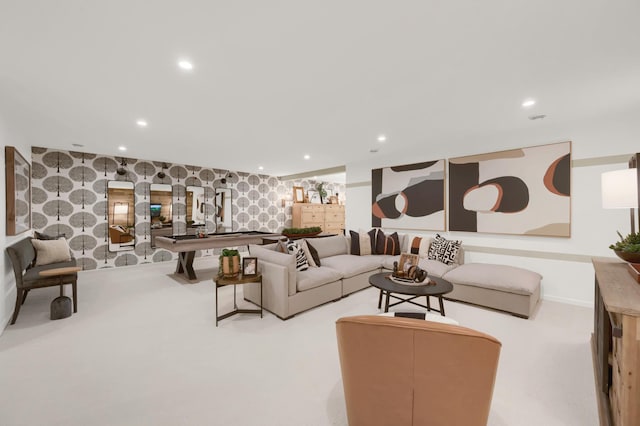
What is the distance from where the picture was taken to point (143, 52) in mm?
1994

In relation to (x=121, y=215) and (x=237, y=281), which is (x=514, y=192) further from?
(x=121, y=215)

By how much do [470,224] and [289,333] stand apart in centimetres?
356

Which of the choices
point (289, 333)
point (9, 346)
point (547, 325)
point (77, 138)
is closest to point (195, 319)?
point (289, 333)

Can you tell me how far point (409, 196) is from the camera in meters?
5.26

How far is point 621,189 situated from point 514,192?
2.23 meters

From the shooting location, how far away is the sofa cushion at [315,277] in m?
3.29

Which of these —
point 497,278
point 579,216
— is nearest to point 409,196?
point 497,278

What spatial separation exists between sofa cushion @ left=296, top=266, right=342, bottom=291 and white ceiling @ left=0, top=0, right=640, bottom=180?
2085mm

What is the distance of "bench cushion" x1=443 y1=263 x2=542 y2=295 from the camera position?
3.13 meters

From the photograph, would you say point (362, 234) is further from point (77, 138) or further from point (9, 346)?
point (77, 138)

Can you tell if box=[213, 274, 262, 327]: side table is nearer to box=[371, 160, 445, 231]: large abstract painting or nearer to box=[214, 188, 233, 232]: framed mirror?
box=[371, 160, 445, 231]: large abstract painting

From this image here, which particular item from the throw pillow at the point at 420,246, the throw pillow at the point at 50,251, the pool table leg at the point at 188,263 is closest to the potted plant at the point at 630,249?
the throw pillow at the point at 420,246

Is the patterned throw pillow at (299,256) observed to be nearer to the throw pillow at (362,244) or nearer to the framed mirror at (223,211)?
the throw pillow at (362,244)

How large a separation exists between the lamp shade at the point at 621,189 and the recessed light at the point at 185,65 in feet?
11.0
